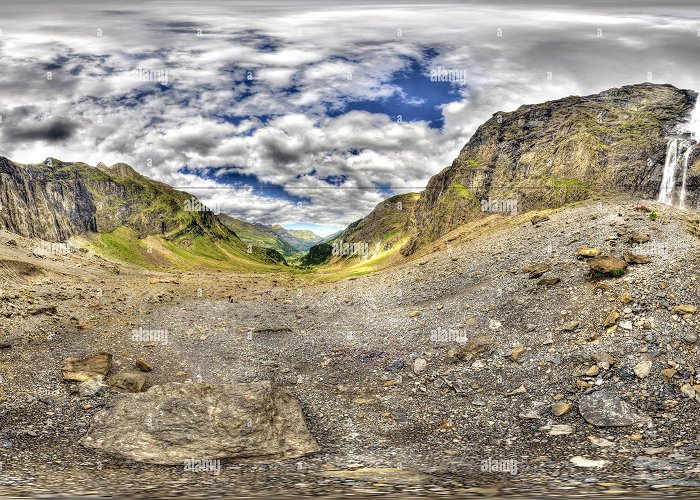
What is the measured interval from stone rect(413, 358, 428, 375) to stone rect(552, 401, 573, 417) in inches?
246

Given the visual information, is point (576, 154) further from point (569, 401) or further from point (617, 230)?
point (569, 401)

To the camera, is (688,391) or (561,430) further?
(688,391)

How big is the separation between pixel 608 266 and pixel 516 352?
8662 mm

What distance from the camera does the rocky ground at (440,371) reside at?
10164mm

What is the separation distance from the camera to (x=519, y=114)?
98250 mm

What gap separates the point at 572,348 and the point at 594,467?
7935 mm

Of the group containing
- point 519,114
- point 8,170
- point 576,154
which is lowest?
point 8,170

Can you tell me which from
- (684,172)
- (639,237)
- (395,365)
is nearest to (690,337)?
(639,237)

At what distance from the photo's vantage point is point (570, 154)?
6700cm

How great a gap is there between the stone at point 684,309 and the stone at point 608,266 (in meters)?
4.01

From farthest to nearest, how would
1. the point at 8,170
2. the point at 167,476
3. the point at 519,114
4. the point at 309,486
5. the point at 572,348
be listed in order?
1. the point at 8,170
2. the point at 519,114
3. the point at 572,348
4. the point at 167,476
5. the point at 309,486

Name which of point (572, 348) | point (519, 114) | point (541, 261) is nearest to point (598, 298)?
point (572, 348)

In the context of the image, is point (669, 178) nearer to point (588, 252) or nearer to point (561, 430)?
point (588, 252)

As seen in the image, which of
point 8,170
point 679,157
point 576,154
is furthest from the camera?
point 8,170
